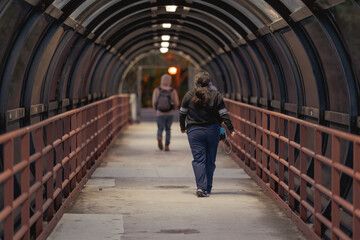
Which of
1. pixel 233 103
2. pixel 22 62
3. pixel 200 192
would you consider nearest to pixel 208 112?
pixel 200 192

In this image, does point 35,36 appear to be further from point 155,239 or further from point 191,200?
point 155,239

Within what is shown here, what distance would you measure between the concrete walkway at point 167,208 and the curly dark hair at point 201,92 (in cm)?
130

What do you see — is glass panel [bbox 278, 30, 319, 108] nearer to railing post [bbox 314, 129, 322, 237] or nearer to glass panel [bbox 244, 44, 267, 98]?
railing post [bbox 314, 129, 322, 237]

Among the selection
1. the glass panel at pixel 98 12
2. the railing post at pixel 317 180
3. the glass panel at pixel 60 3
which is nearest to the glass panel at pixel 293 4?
the railing post at pixel 317 180

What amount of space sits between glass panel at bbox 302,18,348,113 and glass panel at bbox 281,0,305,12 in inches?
8.8

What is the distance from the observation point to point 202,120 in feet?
31.6

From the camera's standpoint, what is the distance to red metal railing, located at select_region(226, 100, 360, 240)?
5.79 metres

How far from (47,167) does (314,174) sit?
8.90ft

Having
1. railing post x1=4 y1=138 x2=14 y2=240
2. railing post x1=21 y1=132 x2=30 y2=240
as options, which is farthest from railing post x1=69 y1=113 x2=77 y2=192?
railing post x1=4 y1=138 x2=14 y2=240

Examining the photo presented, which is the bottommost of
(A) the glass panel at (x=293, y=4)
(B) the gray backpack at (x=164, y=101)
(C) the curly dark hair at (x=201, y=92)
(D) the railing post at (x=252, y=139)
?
(D) the railing post at (x=252, y=139)

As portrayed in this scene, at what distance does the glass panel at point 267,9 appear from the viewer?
36.1 ft

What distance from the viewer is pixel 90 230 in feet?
24.4

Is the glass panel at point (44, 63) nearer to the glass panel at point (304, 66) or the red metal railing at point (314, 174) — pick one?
the red metal railing at point (314, 174)

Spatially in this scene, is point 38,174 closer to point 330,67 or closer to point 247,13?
point 330,67
